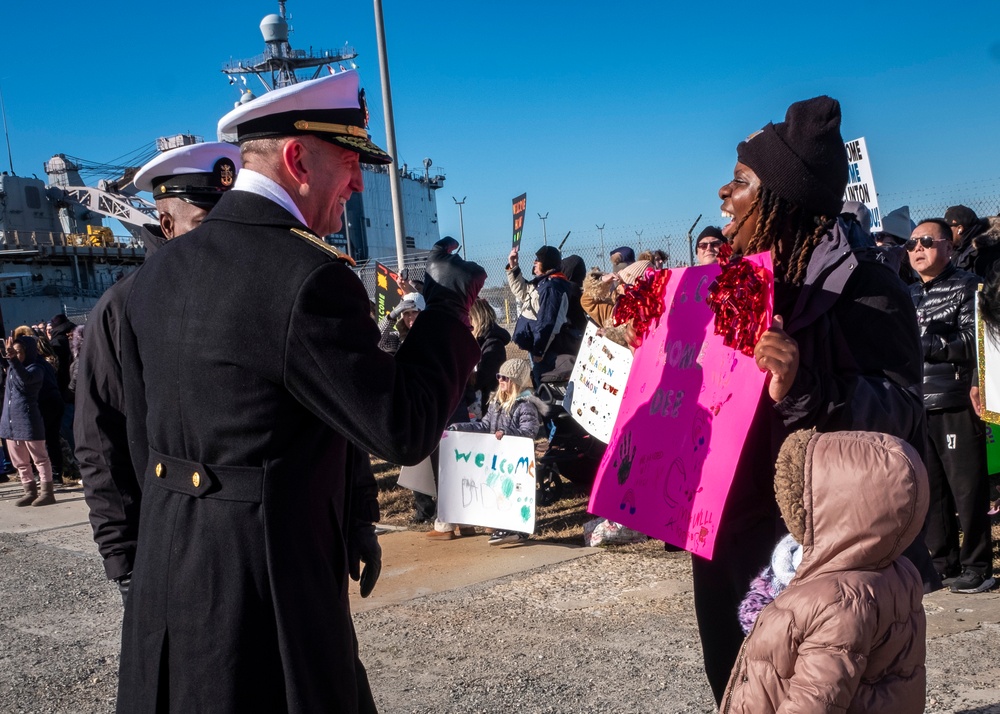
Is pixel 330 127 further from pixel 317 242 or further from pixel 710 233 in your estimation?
pixel 710 233

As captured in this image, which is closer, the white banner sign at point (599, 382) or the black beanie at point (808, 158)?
the black beanie at point (808, 158)

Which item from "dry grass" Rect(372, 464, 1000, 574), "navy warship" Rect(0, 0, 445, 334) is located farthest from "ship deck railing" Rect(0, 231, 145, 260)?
"dry grass" Rect(372, 464, 1000, 574)

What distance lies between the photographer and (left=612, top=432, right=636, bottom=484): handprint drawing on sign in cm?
271

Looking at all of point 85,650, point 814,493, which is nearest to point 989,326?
point 814,493

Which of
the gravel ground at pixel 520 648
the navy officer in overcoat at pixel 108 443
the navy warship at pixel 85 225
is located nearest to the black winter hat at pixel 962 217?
the gravel ground at pixel 520 648

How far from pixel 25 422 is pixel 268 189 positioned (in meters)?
9.79

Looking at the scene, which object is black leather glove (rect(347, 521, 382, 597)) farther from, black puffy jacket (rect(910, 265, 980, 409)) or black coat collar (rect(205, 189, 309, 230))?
black puffy jacket (rect(910, 265, 980, 409))

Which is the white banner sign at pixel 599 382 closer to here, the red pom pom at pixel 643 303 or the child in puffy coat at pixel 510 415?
the child in puffy coat at pixel 510 415

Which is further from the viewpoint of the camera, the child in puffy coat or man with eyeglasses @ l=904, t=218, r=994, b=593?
the child in puffy coat

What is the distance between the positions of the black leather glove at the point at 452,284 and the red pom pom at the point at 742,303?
62cm

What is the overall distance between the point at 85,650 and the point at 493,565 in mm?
2625

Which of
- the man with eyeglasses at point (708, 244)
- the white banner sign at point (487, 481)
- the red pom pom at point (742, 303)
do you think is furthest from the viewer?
the man with eyeglasses at point (708, 244)

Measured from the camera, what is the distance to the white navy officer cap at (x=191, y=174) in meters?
3.39

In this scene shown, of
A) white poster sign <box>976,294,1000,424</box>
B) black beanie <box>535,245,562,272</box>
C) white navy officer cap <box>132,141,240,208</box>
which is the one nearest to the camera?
white navy officer cap <box>132,141,240,208</box>
